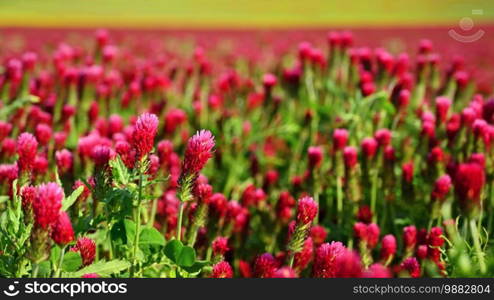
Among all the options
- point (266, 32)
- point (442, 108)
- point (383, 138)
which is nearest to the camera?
point (383, 138)

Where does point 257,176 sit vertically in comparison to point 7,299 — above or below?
below

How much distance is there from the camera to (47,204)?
1.50 meters

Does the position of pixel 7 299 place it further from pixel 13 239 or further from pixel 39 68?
pixel 39 68

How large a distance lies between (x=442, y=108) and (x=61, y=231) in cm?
196

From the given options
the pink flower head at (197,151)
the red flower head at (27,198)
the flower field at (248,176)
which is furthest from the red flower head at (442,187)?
the red flower head at (27,198)

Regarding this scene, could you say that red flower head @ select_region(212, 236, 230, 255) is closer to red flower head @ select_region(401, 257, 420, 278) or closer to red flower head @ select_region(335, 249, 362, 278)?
red flower head @ select_region(401, 257, 420, 278)

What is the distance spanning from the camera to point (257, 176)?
3.44m

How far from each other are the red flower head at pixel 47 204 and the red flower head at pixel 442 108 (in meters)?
1.96

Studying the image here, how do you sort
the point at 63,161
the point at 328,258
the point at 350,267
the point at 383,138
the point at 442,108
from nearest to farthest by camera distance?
the point at 350,267, the point at 328,258, the point at 63,161, the point at 383,138, the point at 442,108

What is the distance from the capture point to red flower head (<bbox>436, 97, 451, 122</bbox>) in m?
3.01

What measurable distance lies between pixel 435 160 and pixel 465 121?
23 cm

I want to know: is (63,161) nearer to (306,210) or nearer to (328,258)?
(306,210)

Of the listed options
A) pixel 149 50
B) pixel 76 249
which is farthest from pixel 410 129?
pixel 149 50

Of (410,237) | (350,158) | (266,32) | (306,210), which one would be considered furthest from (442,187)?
(266,32)
